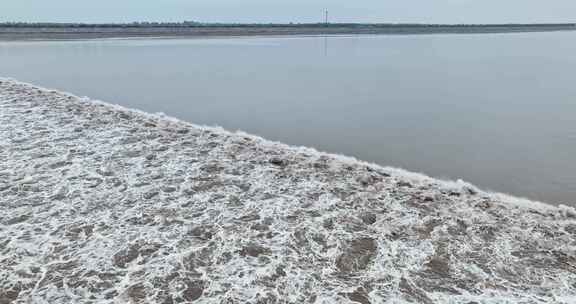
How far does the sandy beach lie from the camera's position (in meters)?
3.97

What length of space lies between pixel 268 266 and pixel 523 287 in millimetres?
2631

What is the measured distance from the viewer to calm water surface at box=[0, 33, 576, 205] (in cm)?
745

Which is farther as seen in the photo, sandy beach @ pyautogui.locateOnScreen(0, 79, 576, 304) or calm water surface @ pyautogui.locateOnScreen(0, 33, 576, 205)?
calm water surface @ pyautogui.locateOnScreen(0, 33, 576, 205)

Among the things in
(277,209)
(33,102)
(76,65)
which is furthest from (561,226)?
(76,65)

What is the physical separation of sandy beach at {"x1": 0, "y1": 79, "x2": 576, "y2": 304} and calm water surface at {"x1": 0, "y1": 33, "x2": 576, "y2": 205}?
A: 4.11ft

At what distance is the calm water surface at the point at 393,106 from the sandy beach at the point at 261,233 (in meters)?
1.25

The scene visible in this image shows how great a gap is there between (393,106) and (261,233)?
27.9ft

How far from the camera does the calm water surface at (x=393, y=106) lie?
A: 745cm

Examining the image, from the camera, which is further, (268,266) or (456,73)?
(456,73)

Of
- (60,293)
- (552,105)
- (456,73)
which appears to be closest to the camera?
(60,293)

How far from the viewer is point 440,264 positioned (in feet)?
14.3

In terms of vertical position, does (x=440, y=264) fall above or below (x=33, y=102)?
below

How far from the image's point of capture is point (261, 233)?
4.98 metres

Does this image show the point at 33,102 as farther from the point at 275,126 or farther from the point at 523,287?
the point at 523,287
